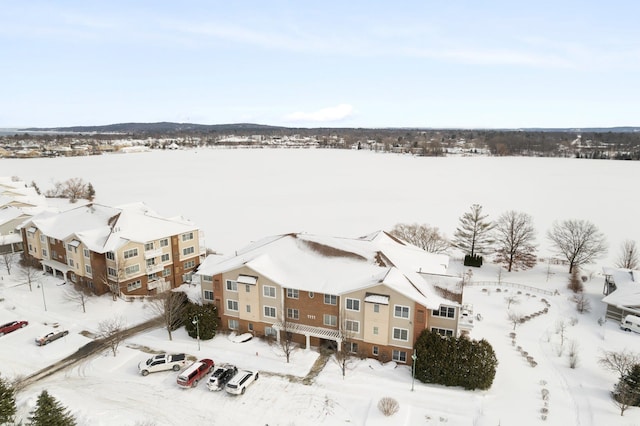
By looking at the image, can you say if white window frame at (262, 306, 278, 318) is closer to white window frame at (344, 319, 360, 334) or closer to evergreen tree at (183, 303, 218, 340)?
evergreen tree at (183, 303, 218, 340)

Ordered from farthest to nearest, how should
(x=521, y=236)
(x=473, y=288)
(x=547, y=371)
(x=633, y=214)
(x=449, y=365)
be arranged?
(x=633, y=214)
(x=521, y=236)
(x=473, y=288)
(x=547, y=371)
(x=449, y=365)

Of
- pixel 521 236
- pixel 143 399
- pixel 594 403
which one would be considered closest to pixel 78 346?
pixel 143 399

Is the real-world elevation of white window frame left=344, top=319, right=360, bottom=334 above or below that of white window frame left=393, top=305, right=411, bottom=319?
below

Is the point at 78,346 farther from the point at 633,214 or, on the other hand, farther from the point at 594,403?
the point at 633,214

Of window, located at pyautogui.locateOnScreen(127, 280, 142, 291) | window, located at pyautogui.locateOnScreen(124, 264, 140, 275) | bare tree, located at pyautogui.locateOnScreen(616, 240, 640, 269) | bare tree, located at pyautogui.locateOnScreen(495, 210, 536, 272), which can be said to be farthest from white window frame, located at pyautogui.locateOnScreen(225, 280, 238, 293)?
bare tree, located at pyautogui.locateOnScreen(616, 240, 640, 269)

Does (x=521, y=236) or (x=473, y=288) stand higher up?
(x=521, y=236)

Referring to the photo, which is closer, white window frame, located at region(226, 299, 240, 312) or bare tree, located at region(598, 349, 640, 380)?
bare tree, located at region(598, 349, 640, 380)

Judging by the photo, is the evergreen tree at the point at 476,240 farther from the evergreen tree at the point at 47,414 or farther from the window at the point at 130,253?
the evergreen tree at the point at 47,414
